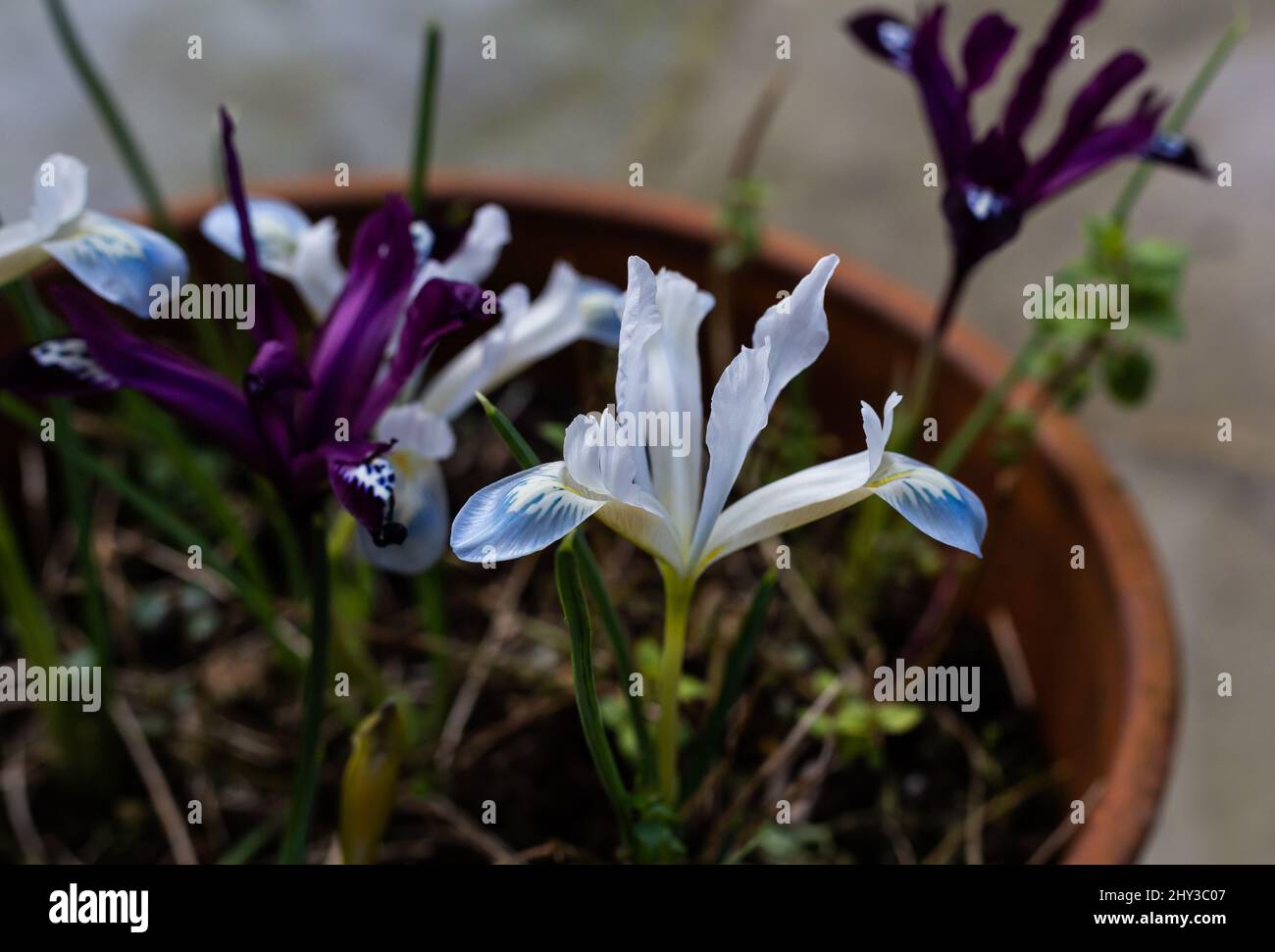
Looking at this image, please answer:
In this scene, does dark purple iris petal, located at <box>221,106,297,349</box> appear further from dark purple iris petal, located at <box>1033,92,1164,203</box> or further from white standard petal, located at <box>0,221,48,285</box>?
dark purple iris petal, located at <box>1033,92,1164,203</box>

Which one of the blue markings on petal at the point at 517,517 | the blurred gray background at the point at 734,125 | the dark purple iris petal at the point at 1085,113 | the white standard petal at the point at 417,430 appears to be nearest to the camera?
the blue markings on petal at the point at 517,517

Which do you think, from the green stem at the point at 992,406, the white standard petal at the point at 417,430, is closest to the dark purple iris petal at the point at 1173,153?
the green stem at the point at 992,406

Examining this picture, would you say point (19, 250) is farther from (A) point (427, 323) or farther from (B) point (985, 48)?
(B) point (985, 48)

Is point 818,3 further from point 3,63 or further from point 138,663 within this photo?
point 138,663

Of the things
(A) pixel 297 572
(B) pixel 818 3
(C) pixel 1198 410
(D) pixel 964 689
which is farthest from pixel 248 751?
(B) pixel 818 3

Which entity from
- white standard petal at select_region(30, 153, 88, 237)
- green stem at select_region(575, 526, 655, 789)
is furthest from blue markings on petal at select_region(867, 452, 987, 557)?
white standard petal at select_region(30, 153, 88, 237)

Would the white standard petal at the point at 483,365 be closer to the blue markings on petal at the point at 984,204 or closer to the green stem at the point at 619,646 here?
the green stem at the point at 619,646

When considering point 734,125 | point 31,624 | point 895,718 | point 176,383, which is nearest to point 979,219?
point 895,718
